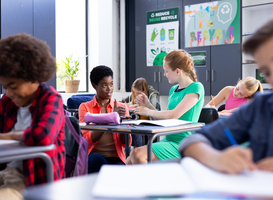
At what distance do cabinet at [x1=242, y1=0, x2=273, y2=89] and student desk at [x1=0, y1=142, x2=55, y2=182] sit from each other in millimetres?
4551

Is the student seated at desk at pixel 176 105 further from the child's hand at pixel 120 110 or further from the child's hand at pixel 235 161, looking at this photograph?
the child's hand at pixel 235 161

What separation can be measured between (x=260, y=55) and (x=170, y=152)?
59.4 inches

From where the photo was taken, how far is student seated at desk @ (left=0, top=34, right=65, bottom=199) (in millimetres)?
1248

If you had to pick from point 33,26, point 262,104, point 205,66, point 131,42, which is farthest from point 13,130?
point 131,42

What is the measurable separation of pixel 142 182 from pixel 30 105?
2.89 ft

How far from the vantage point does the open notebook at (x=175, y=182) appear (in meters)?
0.61

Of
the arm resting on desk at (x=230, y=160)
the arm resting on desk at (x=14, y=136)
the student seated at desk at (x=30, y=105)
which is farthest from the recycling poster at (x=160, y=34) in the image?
the arm resting on desk at (x=230, y=160)

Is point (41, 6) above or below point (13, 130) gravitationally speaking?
Answer: above

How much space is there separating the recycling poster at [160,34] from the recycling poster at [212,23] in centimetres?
26

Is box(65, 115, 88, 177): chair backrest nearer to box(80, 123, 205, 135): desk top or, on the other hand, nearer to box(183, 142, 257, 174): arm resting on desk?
box(80, 123, 205, 135): desk top

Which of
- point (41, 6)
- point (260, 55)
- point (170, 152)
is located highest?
point (41, 6)

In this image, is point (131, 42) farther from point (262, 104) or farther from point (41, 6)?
point (262, 104)

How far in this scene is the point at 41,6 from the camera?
14.9 feet

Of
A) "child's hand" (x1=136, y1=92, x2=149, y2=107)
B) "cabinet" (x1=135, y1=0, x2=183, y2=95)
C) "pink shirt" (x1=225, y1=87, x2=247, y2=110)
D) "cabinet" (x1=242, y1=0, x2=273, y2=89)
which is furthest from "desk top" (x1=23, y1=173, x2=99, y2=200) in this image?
"cabinet" (x1=135, y1=0, x2=183, y2=95)
